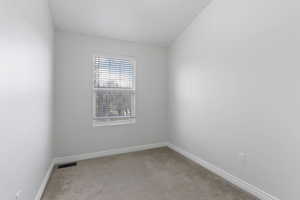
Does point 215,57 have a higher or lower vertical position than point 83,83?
higher

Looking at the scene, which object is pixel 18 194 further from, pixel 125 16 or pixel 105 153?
pixel 125 16

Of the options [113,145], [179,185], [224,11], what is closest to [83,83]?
[113,145]

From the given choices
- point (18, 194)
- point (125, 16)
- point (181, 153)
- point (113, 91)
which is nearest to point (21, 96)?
point (18, 194)

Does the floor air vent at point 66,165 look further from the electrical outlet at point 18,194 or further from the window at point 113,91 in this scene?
the electrical outlet at point 18,194

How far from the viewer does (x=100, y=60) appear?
3168 mm

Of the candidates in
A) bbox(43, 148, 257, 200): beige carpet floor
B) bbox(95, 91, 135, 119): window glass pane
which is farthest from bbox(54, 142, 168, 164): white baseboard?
bbox(95, 91, 135, 119): window glass pane

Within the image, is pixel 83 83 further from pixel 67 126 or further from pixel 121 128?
pixel 121 128

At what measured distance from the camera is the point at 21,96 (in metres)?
1.32

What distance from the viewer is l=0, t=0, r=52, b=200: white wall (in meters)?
1.06

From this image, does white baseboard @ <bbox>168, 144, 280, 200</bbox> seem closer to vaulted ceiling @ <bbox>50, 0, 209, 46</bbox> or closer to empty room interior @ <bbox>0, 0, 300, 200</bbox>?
empty room interior @ <bbox>0, 0, 300, 200</bbox>

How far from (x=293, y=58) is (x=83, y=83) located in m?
3.22

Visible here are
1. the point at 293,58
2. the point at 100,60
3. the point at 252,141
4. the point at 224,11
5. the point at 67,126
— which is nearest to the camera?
the point at 293,58

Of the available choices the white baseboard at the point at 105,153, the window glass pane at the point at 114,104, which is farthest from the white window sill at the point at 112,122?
the white baseboard at the point at 105,153

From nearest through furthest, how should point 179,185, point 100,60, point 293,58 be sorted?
point 293,58
point 179,185
point 100,60
